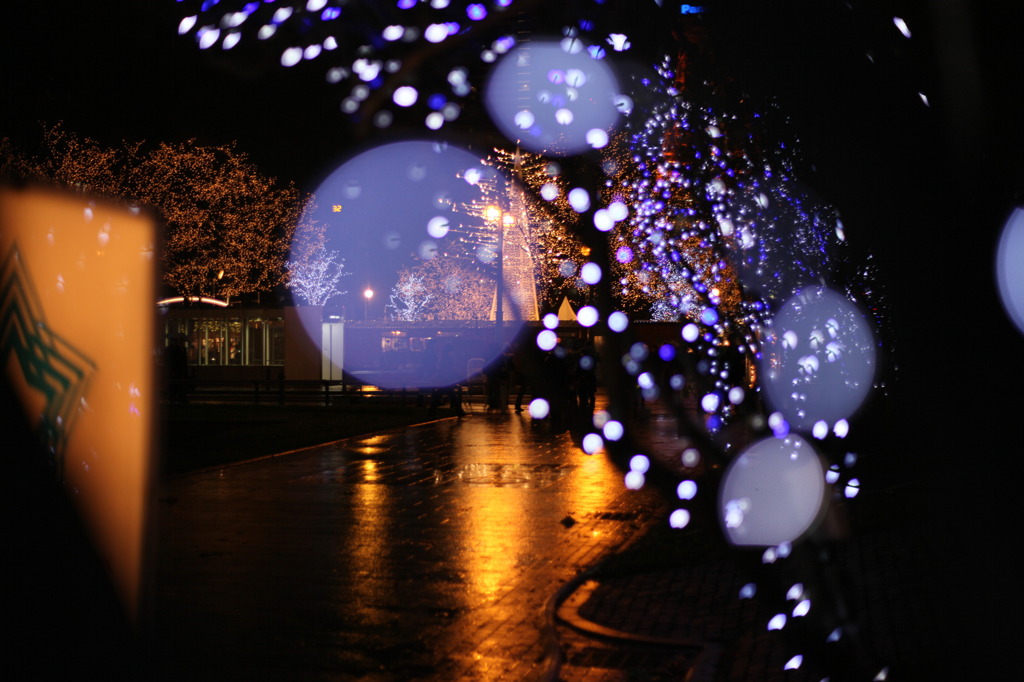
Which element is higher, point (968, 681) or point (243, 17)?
point (243, 17)

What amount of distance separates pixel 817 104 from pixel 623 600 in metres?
5.54

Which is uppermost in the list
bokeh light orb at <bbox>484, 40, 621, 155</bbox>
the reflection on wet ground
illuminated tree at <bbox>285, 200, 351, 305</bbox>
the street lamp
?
illuminated tree at <bbox>285, 200, 351, 305</bbox>

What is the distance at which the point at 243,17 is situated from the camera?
232 centimetres

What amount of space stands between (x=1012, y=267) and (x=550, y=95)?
110cm

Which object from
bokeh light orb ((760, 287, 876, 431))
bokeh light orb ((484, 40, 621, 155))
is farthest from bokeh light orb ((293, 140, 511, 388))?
bokeh light orb ((760, 287, 876, 431))

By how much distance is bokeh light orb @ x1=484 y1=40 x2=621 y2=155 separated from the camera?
2316 mm

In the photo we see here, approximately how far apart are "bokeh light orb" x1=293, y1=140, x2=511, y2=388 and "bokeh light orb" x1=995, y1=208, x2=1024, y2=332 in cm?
133

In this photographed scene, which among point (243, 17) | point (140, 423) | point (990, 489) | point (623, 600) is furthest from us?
point (623, 600)

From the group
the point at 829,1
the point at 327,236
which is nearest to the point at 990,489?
the point at 829,1

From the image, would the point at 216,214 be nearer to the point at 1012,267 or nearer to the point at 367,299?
the point at 367,299

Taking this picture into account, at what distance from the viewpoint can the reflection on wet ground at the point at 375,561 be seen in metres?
5.95

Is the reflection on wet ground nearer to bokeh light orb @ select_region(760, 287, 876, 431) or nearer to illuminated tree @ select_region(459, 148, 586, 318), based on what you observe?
illuminated tree @ select_region(459, 148, 586, 318)

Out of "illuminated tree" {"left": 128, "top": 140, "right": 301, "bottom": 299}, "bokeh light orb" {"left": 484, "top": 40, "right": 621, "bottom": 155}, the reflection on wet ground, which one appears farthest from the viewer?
"illuminated tree" {"left": 128, "top": 140, "right": 301, "bottom": 299}

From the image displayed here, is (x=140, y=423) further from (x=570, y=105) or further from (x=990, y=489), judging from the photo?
(x=990, y=489)
